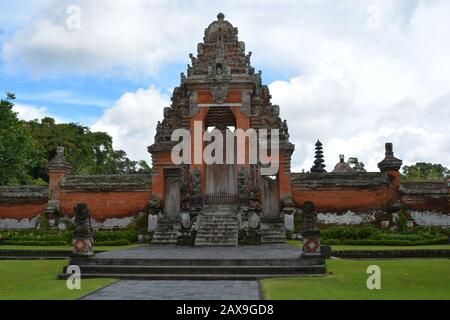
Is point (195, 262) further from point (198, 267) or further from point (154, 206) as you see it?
point (154, 206)

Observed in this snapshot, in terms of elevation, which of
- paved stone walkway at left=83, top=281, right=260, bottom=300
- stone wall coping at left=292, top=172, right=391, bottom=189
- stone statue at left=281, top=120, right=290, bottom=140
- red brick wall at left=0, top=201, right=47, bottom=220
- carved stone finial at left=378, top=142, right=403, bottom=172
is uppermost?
stone statue at left=281, top=120, right=290, bottom=140

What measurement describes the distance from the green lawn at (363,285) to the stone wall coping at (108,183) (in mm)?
13339

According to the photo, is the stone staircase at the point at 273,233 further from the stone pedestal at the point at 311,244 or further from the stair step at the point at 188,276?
the stair step at the point at 188,276

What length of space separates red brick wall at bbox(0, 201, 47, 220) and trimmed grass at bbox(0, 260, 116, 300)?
1123 cm

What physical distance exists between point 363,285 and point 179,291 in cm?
393

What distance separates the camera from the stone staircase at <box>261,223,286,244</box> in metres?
19.7

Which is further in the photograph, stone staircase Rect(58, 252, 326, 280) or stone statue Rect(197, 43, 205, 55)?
stone statue Rect(197, 43, 205, 55)

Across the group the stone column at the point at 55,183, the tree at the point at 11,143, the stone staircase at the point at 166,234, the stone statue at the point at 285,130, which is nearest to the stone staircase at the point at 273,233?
the stone staircase at the point at 166,234

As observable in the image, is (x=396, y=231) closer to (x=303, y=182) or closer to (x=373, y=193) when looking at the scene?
(x=373, y=193)

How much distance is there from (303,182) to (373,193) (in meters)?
3.56

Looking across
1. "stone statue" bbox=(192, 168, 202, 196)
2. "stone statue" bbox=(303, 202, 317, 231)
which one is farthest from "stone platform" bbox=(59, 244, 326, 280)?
"stone statue" bbox=(192, 168, 202, 196)

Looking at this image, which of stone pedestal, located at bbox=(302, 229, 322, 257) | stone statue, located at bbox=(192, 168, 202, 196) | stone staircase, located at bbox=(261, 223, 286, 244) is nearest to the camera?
stone pedestal, located at bbox=(302, 229, 322, 257)

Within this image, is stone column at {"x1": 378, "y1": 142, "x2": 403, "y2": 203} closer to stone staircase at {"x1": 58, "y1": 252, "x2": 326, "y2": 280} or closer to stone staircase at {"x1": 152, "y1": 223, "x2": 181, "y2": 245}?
stone staircase at {"x1": 152, "y1": 223, "x2": 181, "y2": 245}
